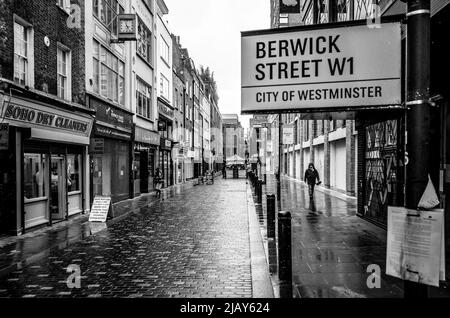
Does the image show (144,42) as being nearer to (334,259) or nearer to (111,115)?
(111,115)

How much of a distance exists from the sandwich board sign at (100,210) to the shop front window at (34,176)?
1.60 m

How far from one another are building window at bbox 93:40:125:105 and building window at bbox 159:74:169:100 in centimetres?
917

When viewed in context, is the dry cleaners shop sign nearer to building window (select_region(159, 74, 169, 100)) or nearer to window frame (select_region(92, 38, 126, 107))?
window frame (select_region(92, 38, 126, 107))

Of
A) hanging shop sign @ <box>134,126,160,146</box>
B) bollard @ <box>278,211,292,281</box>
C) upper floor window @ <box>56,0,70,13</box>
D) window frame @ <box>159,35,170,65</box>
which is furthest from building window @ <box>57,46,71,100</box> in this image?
window frame @ <box>159,35,170,65</box>

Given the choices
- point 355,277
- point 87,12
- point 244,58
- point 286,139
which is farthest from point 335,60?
point 286,139

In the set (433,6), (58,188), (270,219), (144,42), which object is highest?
(144,42)

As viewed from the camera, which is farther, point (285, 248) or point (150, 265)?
point (150, 265)

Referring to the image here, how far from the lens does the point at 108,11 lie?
62.6 ft

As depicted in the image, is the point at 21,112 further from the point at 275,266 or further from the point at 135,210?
the point at 275,266

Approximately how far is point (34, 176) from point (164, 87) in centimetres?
2066

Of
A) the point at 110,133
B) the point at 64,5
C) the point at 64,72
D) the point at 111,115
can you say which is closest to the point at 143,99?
the point at 111,115

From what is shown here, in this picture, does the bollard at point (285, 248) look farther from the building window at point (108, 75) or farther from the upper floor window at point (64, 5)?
the building window at point (108, 75)

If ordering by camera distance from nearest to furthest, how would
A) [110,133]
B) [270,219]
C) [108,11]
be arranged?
[270,219]
[110,133]
[108,11]

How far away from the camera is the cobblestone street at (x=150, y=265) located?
245 inches
